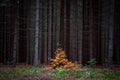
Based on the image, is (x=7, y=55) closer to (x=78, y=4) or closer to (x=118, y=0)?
(x=78, y=4)

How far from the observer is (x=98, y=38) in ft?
67.1

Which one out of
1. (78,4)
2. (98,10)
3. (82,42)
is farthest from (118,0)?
(82,42)

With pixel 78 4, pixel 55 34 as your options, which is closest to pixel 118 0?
pixel 78 4

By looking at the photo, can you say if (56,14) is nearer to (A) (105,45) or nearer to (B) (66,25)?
(B) (66,25)

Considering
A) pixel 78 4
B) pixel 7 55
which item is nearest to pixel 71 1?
pixel 78 4

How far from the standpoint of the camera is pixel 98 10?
20.3m

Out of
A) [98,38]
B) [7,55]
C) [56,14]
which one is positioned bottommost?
[7,55]

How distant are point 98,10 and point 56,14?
369cm

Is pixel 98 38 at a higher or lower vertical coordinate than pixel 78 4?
lower

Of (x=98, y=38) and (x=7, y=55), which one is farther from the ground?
(x=98, y=38)

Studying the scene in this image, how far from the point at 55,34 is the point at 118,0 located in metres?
6.25

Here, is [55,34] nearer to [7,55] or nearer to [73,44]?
[73,44]

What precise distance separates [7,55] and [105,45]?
8.78 m

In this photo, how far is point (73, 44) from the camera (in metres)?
20.5
